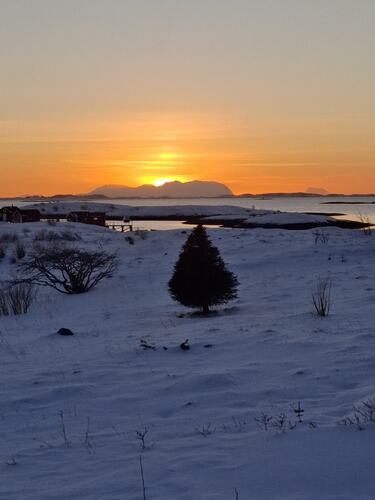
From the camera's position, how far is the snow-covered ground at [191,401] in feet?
14.3

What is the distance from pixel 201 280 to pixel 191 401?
20.1 feet

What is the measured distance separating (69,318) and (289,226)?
143 ft

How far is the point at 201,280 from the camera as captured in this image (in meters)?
12.4

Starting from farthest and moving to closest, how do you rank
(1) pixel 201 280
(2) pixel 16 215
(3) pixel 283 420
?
1. (2) pixel 16 215
2. (1) pixel 201 280
3. (3) pixel 283 420

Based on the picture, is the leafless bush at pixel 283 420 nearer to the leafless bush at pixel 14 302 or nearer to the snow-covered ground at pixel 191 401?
the snow-covered ground at pixel 191 401

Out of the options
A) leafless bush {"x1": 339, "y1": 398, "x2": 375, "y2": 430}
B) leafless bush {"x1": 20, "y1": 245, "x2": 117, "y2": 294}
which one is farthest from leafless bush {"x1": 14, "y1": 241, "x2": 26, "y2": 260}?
leafless bush {"x1": 339, "y1": 398, "x2": 375, "y2": 430}

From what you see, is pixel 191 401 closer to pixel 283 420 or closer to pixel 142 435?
pixel 142 435

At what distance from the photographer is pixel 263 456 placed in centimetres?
462

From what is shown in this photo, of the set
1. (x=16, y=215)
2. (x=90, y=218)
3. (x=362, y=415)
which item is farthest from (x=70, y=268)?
(x=90, y=218)

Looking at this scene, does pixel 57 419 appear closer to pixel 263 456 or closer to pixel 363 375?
pixel 263 456

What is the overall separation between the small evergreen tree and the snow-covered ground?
0.34 m

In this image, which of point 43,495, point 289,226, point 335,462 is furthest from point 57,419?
point 289,226

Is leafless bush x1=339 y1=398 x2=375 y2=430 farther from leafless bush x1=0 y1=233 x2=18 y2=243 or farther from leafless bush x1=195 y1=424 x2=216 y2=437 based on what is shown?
leafless bush x1=0 y1=233 x2=18 y2=243

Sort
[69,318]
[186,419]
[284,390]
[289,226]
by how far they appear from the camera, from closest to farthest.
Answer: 1. [186,419]
2. [284,390]
3. [69,318]
4. [289,226]
